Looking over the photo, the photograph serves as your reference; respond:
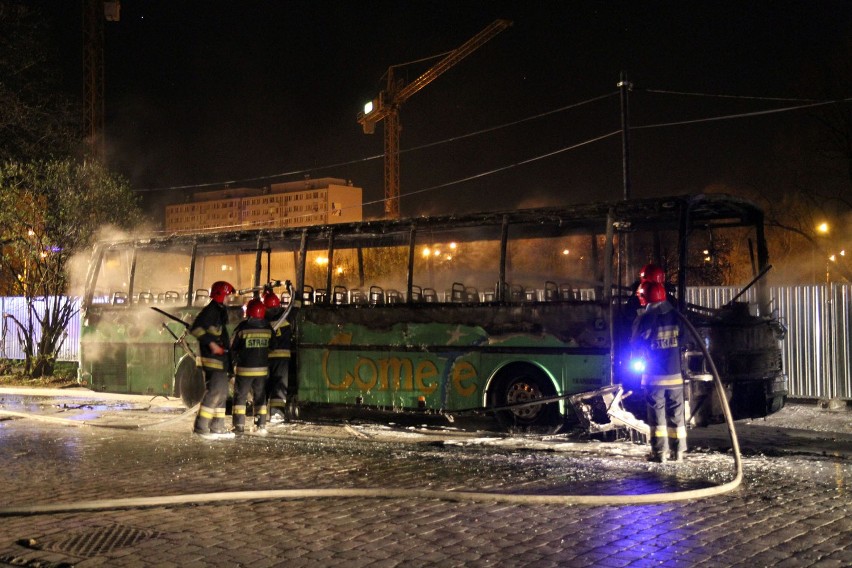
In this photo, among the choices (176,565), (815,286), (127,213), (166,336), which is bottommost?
(176,565)

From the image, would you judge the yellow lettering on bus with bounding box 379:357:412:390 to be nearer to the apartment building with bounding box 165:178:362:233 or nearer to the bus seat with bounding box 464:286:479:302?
the bus seat with bounding box 464:286:479:302

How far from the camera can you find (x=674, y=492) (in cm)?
688

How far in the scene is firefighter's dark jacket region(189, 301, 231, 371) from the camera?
10.8 metres

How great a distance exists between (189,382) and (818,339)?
11.7 m

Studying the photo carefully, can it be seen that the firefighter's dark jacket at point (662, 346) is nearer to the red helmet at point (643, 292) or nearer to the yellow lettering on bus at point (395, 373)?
the red helmet at point (643, 292)

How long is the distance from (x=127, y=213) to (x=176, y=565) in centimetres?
1890

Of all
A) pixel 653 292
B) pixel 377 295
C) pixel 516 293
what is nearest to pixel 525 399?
pixel 516 293

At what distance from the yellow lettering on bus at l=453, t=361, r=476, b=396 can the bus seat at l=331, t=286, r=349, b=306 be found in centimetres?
214

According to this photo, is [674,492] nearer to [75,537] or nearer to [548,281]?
[548,281]

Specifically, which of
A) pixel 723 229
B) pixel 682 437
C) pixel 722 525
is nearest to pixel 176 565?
pixel 722 525

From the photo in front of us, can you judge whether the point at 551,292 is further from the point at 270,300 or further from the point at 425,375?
the point at 270,300

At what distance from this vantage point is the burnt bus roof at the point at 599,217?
32.1 feet

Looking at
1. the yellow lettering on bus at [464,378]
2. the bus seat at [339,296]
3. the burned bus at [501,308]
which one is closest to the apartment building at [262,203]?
the burned bus at [501,308]

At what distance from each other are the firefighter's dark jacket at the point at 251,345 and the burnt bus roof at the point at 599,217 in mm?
2061
